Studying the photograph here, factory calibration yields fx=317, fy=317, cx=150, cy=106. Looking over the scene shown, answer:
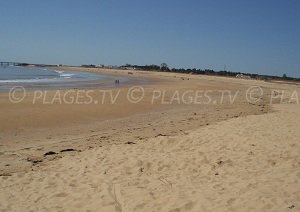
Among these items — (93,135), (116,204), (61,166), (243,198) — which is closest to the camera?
(243,198)

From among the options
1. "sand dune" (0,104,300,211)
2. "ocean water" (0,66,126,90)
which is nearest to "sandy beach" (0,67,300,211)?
"sand dune" (0,104,300,211)

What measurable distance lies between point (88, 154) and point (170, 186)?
9.03 ft

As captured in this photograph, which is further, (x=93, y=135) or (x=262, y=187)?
(x=93, y=135)

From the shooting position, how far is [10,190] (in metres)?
5.34

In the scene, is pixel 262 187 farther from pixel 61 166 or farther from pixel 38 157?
pixel 38 157

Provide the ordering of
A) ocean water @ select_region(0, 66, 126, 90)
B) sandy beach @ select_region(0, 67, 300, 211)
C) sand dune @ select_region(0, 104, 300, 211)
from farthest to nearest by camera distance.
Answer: ocean water @ select_region(0, 66, 126, 90) < sandy beach @ select_region(0, 67, 300, 211) < sand dune @ select_region(0, 104, 300, 211)

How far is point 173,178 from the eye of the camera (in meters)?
5.72

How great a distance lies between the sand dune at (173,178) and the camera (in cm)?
458

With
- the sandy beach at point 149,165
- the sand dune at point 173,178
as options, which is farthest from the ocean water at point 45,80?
the sand dune at point 173,178

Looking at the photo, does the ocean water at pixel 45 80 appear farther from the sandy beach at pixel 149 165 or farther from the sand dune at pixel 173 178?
the sand dune at pixel 173 178

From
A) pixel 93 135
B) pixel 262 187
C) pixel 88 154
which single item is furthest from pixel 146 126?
pixel 262 187

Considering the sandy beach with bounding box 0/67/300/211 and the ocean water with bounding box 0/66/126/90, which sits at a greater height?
the sandy beach with bounding box 0/67/300/211

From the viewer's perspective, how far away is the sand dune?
4582 millimetres

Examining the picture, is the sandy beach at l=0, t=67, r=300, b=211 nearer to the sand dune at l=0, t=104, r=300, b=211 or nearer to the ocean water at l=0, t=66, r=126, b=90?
the sand dune at l=0, t=104, r=300, b=211
